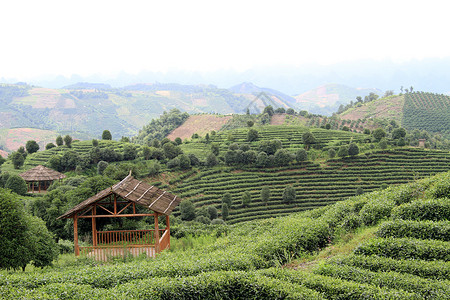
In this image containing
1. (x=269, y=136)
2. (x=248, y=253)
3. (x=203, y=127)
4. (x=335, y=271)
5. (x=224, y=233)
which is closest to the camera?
(x=335, y=271)

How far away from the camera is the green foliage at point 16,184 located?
117 ft

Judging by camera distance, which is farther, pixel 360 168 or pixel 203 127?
pixel 203 127

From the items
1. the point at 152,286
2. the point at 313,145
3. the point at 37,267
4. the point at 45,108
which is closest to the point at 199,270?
the point at 152,286

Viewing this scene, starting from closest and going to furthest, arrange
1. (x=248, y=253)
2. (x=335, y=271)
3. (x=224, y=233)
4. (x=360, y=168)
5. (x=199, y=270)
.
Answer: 1. (x=335, y=271)
2. (x=199, y=270)
3. (x=248, y=253)
4. (x=224, y=233)
5. (x=360, y=168)

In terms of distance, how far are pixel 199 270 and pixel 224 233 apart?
8.94 m

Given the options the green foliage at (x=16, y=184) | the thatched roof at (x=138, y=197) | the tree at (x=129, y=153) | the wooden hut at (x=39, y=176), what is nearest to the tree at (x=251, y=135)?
the tree at (x=129, y=153)

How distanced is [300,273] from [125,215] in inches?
322

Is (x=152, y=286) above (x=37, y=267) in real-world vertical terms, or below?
above

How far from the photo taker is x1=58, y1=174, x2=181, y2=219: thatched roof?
519 inches

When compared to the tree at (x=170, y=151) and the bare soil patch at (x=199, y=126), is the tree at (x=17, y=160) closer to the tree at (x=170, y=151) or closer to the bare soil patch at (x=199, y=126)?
the tree at (x=170, y=151)

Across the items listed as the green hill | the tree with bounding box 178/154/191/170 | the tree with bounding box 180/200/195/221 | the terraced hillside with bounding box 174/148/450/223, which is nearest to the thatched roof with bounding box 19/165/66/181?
the terraced hillside with bounding box 174/148/450/223

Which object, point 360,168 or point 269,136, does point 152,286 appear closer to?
point 360,168

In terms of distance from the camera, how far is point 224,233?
1658cm

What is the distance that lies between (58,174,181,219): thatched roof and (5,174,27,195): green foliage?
27.2 meters
